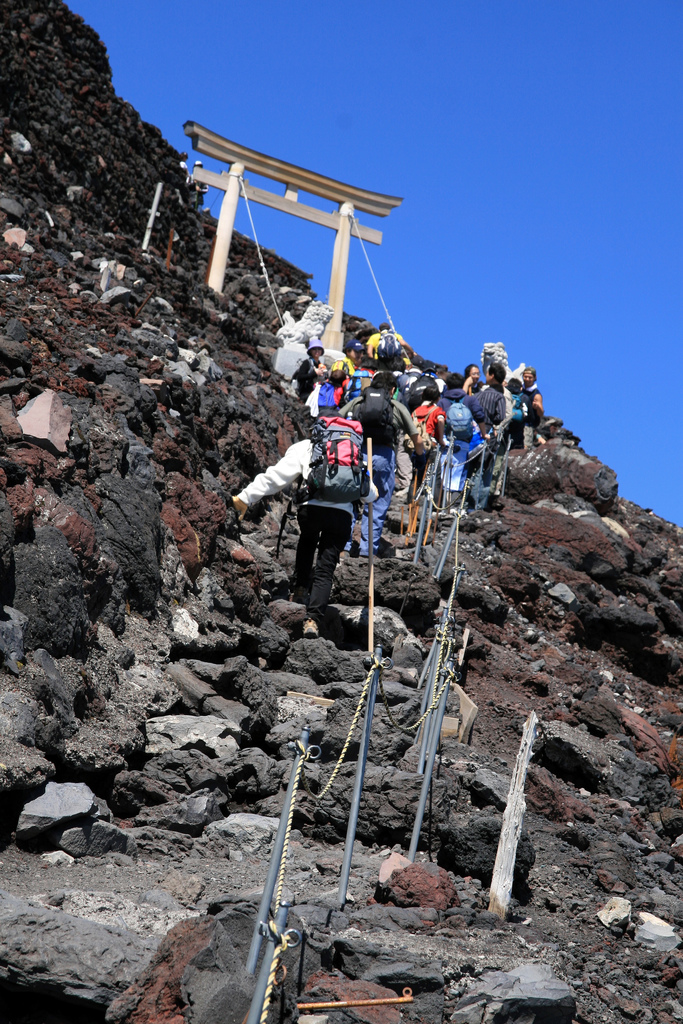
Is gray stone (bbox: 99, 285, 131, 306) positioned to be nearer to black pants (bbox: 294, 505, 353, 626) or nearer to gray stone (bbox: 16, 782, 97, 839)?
black pants (bbox: 294, 505, 353, 626)

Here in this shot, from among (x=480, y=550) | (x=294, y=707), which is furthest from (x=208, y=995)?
(x=480, y=550)

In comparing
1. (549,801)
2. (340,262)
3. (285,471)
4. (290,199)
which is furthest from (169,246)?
(549,801)

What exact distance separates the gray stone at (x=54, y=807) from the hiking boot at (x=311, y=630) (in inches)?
123

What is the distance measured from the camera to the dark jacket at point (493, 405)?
12.6 metres

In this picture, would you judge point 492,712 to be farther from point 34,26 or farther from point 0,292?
point 34,26

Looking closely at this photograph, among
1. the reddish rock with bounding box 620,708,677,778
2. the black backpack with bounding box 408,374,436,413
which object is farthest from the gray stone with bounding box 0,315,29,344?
the reddish rock with bounding box 620,708,677,778

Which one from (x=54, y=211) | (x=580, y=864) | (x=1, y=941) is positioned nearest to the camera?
(x=1, y=941)

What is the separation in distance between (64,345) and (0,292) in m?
0.95

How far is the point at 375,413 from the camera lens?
8773mm

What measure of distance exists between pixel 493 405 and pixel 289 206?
9.23 meters

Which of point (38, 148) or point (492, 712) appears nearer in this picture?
point (492, 712)

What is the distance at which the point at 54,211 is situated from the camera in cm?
1310

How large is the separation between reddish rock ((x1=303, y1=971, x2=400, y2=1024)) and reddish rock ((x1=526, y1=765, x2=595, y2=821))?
3365 mm

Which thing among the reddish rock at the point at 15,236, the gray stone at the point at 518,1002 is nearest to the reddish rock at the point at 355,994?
the gray stone at the point at 518,1002
